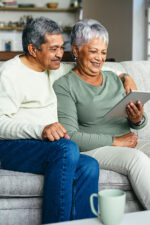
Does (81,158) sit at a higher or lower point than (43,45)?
lower

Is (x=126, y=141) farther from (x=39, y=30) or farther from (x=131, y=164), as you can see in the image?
(x=39, y=30)

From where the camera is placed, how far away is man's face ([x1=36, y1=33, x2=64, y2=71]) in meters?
1.72

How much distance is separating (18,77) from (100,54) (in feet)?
1.49

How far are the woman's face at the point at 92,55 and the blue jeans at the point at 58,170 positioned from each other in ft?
1.68

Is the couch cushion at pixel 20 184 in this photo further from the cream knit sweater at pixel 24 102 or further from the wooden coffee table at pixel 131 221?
the wooden coffee table at pixel 131 221

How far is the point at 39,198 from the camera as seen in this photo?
1541 millimetres

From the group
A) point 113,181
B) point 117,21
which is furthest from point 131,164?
point 117,21

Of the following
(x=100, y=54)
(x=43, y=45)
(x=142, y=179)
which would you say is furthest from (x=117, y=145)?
(x=43, y=45)

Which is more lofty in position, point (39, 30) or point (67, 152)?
point (39, 30)

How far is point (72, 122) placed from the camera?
176 cm

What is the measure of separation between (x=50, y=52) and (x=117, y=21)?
3.78m

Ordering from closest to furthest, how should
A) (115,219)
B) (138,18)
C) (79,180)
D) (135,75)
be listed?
(115,219)
(79,180)
(135,75)
(138,18)

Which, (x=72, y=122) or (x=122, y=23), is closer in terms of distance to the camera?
(x=72, y=122)

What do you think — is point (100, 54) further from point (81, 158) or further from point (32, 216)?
point (32, 216)
